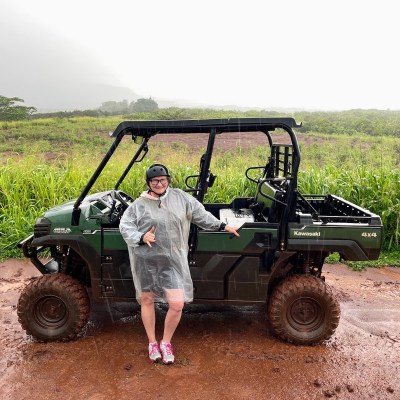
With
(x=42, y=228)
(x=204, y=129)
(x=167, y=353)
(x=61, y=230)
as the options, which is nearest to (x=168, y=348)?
(x=167, y=353)

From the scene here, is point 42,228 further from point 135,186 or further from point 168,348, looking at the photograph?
point 135,186

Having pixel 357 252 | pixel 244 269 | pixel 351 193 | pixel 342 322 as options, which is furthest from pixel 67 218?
pixel 351 193

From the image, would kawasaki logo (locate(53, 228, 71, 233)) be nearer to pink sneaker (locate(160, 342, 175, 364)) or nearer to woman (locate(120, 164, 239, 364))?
woman (locate(120, 164, 239, 364))

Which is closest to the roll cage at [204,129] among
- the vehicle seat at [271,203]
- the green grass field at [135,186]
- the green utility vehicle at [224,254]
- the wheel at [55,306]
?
the green utility vehicle at [224,254]

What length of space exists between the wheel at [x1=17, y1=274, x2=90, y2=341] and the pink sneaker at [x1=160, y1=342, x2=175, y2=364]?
0.79 metres

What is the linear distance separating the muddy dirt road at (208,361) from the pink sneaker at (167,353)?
48mm

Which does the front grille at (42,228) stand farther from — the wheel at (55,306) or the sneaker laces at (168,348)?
the sneaker laces at (168,348)

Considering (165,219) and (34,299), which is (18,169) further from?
(165,219)

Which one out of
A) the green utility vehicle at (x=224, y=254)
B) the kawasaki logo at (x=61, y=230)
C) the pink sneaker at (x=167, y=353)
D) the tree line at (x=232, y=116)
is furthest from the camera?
the tree line at (x=232, y=116)

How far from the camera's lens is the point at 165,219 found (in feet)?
10.8

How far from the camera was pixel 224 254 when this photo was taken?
364 centimetres

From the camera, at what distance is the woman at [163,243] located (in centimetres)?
328

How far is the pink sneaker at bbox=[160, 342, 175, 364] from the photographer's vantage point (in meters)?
3.40

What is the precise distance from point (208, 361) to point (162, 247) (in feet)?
3.35
